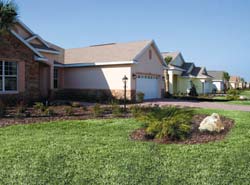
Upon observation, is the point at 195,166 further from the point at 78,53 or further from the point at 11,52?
the point at 78,53

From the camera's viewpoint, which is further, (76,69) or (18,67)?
(76,69)

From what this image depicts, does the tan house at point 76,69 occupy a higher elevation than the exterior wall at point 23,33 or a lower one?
lower

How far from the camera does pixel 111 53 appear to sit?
23.9 metres

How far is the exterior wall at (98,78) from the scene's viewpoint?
2183 cm

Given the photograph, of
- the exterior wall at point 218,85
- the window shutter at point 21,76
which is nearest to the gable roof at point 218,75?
the exterior wall at point 218,85

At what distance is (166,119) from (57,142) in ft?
10.6

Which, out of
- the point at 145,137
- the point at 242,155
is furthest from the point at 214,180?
the point at 145,137

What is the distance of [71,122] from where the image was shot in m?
9.97

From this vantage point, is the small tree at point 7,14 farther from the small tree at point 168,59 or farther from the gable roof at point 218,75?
the gable roof at point 218,75

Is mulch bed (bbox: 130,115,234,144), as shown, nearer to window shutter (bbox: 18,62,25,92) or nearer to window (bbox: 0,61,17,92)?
window shutter (bbox: 18,62,25,92)

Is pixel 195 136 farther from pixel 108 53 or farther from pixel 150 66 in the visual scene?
pixel 108 53

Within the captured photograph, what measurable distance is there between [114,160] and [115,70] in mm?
16563

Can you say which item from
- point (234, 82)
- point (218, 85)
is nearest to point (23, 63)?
point (218, 85)

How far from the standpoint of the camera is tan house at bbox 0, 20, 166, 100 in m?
15.7
